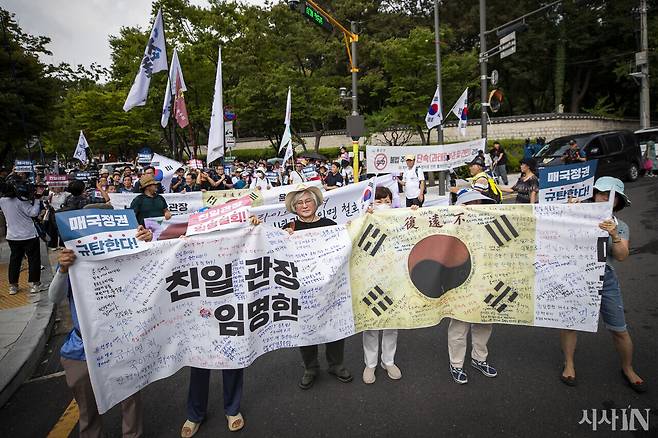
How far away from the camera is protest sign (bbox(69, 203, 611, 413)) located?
9.48ft

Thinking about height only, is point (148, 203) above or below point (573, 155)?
below

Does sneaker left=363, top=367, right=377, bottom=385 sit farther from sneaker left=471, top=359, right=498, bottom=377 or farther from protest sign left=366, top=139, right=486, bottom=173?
protest sign left=366, top=139, right=486, bottom=173

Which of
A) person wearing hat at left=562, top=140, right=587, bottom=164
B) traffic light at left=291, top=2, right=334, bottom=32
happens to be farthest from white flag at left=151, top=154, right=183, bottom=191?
person wearing hat at left=562, top=140, right=587, bottom=164

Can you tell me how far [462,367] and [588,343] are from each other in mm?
1583

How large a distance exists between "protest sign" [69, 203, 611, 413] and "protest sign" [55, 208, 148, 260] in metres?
0.10

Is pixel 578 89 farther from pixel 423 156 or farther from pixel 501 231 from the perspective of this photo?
pixel 501 231

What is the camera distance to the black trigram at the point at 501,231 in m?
3.47

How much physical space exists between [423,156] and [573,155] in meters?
5.39

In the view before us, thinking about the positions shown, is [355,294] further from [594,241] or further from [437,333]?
[594,241]

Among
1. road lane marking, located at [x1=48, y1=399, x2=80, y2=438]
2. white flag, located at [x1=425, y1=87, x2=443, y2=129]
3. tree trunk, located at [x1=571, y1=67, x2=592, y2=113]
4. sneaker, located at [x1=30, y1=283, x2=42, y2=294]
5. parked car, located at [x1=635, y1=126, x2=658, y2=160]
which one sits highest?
tree trunk, located at [x1=571, y1=67, x2=592, y2=113]

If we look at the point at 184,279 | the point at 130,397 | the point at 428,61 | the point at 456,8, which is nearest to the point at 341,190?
the point at 184,279

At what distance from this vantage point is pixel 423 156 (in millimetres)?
10234

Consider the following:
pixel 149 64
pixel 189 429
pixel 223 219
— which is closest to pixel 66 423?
pixel 189 429

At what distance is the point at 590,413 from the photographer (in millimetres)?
3068
